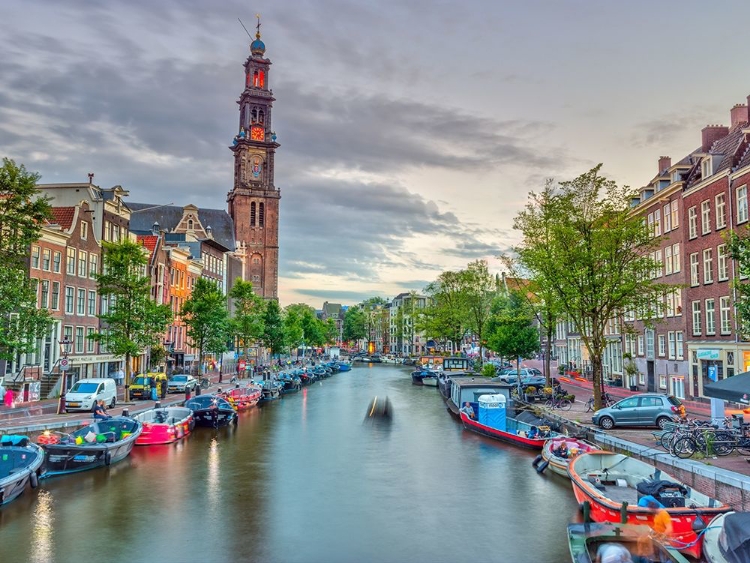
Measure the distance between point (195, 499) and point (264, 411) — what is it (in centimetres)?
3250

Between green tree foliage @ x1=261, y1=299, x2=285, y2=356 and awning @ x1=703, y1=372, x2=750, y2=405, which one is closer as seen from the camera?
awning @ x1=703, y1=372, x2=750, y2=405

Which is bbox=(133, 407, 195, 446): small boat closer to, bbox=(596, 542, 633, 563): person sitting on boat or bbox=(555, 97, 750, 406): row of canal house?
bbox=(596, 542, 633, 563): person sitting on boat

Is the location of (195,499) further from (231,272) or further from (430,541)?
(231,272)

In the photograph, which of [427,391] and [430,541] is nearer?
[430,541]

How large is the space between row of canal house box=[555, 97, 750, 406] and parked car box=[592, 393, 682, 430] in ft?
27.7

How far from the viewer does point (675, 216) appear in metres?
51.1

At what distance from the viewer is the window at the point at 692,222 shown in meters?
47.6

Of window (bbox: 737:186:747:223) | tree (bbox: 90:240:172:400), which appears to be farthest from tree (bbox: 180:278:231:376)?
window (bbox: 737:186:747:223)

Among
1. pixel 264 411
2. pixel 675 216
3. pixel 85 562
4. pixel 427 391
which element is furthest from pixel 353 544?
pixel 427 391

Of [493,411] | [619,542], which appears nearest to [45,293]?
[493,411]

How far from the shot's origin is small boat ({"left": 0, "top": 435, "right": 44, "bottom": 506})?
23.1 meters

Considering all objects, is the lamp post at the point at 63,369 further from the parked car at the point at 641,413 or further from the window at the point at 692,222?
the window at the point at 692,222

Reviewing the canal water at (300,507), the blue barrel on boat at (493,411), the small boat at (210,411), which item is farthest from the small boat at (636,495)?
the small boat at (210,411)

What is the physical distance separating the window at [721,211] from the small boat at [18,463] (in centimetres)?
4337
